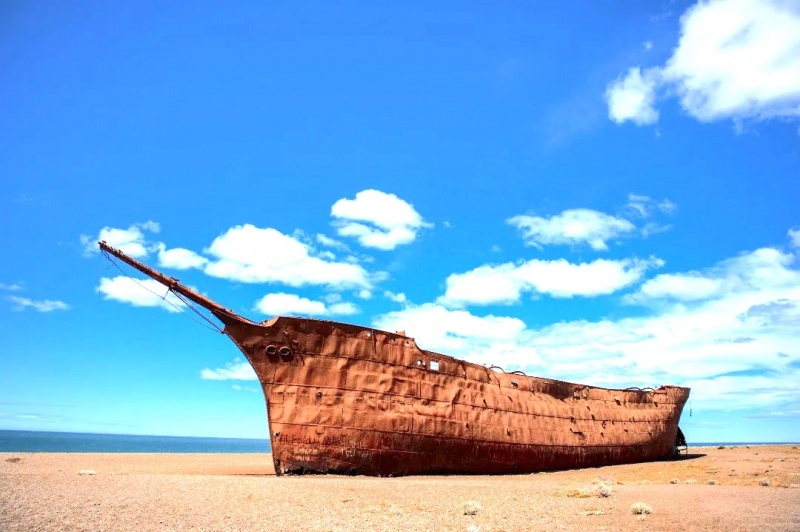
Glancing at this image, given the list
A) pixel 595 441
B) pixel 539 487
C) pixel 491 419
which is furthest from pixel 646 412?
pixel 539 487

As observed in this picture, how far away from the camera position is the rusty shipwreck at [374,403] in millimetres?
14750

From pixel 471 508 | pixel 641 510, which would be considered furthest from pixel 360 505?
pixel 641 510

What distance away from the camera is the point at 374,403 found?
50.7ft

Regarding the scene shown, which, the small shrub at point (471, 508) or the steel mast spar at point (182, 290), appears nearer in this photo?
the small shrub at point (471, 508)

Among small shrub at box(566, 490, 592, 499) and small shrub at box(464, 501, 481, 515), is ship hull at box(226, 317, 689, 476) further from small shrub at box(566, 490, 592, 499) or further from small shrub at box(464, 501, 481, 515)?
small shrub at box(464, 501, 481, 515)

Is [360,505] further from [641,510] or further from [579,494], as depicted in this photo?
[579,494]

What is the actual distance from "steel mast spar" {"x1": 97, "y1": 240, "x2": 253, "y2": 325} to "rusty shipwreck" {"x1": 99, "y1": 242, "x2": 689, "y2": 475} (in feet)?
0.10

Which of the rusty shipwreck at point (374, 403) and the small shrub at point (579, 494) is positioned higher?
the rusty shipwreck at point (374, 403)

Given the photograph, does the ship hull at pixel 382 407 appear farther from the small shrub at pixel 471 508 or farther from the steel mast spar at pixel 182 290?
the small shrub at pixel 471 508

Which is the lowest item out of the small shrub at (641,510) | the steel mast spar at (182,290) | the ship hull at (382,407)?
the small shrub at (641,510)

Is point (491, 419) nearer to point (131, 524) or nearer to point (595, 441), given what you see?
point (595, 441)

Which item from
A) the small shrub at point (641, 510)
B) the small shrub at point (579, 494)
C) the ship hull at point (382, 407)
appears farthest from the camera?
the ship hull at point (382, 407)

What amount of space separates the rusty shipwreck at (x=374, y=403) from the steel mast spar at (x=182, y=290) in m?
0.03

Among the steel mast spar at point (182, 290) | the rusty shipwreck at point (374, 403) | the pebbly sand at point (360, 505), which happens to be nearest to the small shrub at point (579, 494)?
the pebbly sand at point (360, 505)
